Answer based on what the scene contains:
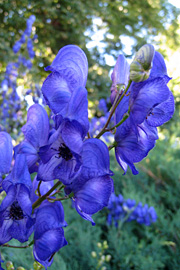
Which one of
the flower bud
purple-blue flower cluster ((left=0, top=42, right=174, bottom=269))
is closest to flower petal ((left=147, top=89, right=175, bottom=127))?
purple-blue flower cluster ((left=0, top=42, right=174, bottom=269))

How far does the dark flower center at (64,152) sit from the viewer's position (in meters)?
0.57

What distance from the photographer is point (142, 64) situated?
0.53m

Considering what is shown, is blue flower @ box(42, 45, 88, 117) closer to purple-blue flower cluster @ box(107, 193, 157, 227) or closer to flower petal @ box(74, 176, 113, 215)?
flower petal @ box(74, 176, 113, 215)

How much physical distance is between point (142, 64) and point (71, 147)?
19 cm

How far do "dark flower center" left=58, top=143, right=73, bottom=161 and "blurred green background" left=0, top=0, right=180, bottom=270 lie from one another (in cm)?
78

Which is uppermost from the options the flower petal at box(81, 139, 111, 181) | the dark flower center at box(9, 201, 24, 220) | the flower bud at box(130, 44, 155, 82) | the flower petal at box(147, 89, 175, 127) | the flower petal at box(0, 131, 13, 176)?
the flower bud at box(130, 44, 155, 82)

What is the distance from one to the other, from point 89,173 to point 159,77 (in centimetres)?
23

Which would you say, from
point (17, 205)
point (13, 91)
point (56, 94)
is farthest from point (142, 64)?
point (13, 91)

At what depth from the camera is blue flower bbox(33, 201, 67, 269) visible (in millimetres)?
611

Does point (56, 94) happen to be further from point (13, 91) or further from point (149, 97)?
point (13, 91)

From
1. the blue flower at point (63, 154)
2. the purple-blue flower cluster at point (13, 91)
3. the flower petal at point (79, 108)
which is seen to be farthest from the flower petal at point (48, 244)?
the purple-blue flower cluster at point (13, 91)

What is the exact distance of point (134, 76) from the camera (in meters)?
0.54

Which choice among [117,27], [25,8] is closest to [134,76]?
[25,8]

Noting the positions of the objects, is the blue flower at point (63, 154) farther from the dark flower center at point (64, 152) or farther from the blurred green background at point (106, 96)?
the blurred green background at point (106, 96)
